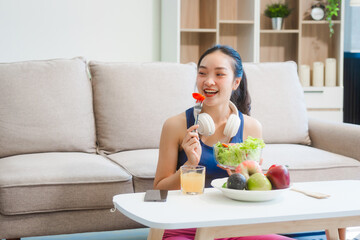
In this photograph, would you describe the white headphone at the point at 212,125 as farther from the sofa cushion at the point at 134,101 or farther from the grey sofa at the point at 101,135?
the sofa cushion at the point at 134,101

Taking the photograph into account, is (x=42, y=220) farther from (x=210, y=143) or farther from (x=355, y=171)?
(x=355, y=171)

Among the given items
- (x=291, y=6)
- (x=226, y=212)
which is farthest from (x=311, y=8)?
(x=226, y=212)

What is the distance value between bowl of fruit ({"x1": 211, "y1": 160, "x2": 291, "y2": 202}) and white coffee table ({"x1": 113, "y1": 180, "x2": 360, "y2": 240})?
26 mm

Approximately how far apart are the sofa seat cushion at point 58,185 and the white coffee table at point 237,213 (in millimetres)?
748

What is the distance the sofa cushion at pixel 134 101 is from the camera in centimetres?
302

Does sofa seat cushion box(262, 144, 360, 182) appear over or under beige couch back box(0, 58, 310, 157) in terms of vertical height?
under

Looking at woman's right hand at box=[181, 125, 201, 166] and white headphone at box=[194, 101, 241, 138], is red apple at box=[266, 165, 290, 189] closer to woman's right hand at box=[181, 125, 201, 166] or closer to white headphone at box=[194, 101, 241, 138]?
woman's right hand at box=[181, 125, 201, 166]

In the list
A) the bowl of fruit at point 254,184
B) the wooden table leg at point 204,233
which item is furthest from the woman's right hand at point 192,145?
the wooden table leg at point 204,233

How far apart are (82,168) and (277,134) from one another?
49.2 inches

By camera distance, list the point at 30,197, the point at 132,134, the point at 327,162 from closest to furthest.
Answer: the point at 30,197
the point at 327,162
the point at 132,134

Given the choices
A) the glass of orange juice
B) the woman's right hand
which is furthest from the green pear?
the woman's right hand

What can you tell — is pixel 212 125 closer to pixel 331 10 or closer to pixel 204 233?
pixel 204 233

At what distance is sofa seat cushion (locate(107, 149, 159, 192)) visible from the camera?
2553 millimetres

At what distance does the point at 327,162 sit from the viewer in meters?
2.81
